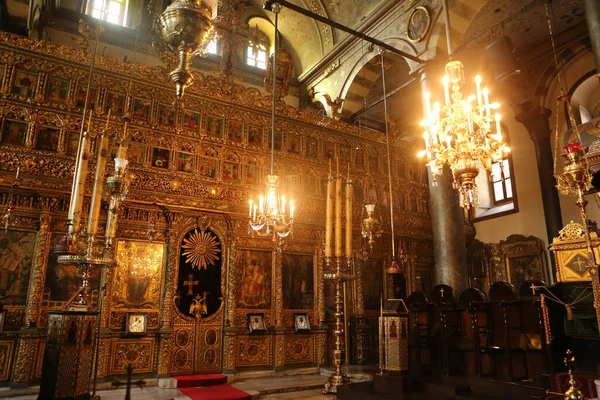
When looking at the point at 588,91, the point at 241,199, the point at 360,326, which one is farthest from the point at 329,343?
the point at 588,91

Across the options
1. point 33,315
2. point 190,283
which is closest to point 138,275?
point 190,283

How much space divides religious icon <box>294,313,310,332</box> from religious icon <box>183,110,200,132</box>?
15.6 feet

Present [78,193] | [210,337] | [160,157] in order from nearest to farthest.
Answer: [78,193] < [210,337] < [160,157]

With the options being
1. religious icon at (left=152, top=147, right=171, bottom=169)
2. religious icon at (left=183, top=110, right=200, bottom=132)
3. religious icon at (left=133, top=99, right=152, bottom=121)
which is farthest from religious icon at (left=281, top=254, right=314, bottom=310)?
religious icon at (left=133, top=99, right=152, bottom=121)

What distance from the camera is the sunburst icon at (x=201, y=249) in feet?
27.1

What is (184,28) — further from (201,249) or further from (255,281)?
(255,281)

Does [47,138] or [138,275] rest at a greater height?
[47,138]

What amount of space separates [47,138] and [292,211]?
4.90m

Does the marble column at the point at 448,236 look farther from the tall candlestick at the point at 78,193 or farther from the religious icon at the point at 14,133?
the religious icon at the point at 14,133

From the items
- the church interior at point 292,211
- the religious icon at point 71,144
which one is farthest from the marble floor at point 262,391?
the religious icon at point 71,144

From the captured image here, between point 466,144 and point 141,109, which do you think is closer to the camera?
point 466,144

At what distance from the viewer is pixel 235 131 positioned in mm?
9312

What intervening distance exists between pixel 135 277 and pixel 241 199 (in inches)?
106

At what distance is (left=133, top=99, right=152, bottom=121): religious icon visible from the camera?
27.2 feet
